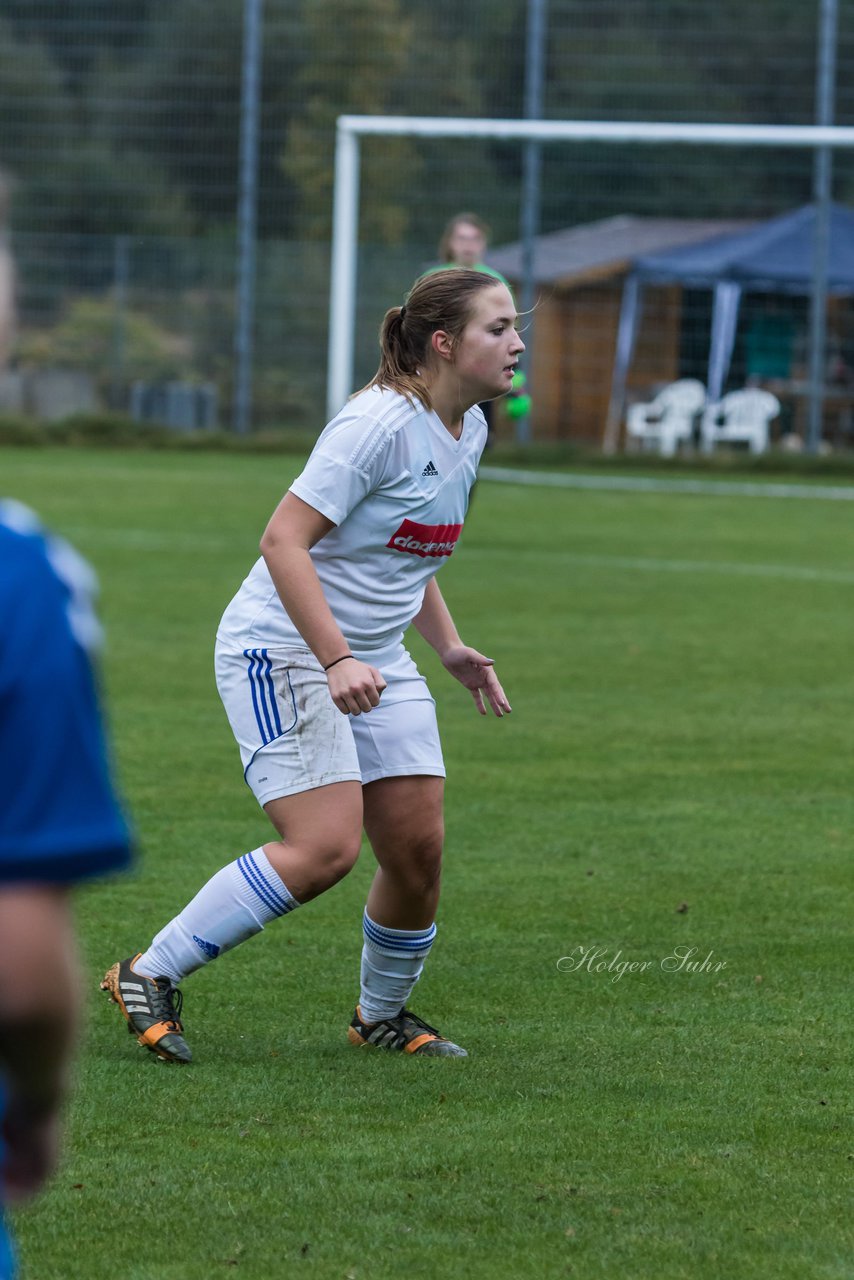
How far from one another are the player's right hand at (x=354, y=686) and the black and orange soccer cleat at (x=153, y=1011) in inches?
34.7

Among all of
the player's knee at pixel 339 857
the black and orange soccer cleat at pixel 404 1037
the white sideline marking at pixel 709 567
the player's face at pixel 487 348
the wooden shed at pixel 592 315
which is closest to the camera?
the player's knee at pixel 339 857

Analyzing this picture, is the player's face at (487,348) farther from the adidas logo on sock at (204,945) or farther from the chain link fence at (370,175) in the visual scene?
the chain link fence at (370,175)

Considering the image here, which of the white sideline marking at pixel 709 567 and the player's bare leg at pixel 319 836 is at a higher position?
the player's bare leg at pixel 319 836

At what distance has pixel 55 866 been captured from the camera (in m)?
1.41

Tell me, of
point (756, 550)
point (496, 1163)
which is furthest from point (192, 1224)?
point (756, 550)

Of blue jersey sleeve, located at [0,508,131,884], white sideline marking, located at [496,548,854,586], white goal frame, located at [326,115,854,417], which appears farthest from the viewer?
white goal frame, located at [326,115,854,417]

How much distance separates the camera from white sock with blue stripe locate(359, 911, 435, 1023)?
14.0ft

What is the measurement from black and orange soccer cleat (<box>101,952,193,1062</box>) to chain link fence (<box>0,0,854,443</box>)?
20.6 m

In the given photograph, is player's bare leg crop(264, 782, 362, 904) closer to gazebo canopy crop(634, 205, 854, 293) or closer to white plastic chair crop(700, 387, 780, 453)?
white plastic chair crop(700, 387, 780, 453)

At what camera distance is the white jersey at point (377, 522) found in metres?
3.98

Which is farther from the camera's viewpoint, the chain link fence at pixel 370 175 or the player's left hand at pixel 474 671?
the chain link fence at pixel 370 175

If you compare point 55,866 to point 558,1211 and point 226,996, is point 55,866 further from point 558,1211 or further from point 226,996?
point 226,996

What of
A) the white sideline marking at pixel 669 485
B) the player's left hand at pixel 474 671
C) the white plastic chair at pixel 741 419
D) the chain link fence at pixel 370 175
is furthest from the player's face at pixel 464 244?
the white plastic chair at pixel 741 419

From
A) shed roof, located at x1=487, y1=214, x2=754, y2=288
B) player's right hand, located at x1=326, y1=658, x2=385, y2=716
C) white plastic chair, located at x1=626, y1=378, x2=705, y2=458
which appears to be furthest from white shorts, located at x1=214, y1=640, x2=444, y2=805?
shed roof, located at x1=487, y1=214, x2=754, y2=288
